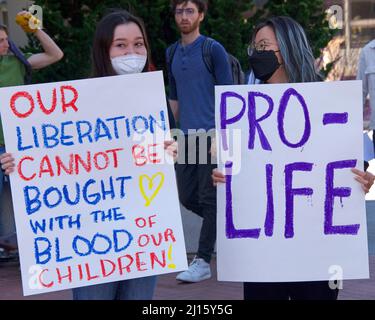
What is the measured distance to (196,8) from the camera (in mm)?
5945

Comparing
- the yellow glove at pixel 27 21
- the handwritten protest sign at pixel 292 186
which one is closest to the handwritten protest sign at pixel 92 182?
the handwritten protest sign at pixel 292 186

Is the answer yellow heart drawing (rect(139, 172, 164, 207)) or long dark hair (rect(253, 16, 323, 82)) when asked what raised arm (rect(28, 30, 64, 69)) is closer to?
long dark hair (rect(253, 16, 323, 82))

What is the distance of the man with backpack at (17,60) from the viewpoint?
599 centimetres

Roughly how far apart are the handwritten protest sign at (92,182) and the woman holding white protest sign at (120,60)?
0.22 ft

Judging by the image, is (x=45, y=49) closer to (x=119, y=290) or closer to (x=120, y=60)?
(x=120, y=60)

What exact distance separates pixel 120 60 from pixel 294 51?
71 cm

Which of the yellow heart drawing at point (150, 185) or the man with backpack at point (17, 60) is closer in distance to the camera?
the yellow heart drawing at point (150, 185)

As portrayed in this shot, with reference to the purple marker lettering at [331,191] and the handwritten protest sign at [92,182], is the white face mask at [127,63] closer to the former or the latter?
the handwritten protest sign at [92,182]

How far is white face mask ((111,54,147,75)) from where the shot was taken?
3.48 m

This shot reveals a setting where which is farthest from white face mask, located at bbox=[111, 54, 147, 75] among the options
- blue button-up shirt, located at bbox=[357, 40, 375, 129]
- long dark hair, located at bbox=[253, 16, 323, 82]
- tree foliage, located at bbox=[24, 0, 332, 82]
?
tree foliage, located at bbox=[24, 0, 332, 82]

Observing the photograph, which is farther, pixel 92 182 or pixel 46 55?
pixel 46 55

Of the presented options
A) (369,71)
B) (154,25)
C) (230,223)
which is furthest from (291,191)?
(154,25)

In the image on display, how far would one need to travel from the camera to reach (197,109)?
5.87 metres
